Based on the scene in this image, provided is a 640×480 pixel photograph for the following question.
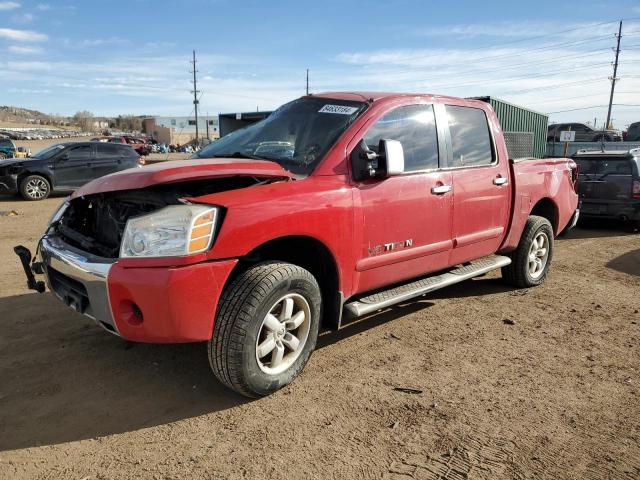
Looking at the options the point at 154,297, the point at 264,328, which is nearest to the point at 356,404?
the point at 264,328

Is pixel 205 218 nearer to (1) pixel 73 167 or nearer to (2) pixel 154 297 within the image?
(2) pixel 154 297

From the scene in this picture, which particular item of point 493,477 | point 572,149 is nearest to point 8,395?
point 493,477

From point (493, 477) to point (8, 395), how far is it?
2.88m

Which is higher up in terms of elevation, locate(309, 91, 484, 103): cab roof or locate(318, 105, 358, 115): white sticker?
locate(309, 91, 484, 103): cab roof

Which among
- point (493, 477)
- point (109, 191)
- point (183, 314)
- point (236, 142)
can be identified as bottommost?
point (493, 477)

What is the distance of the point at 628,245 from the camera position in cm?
820

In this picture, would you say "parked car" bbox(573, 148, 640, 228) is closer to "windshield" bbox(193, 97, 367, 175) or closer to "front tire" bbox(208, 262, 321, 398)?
"windshield" bbox(193, 97, 367, 175)

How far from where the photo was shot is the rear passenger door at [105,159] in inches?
545

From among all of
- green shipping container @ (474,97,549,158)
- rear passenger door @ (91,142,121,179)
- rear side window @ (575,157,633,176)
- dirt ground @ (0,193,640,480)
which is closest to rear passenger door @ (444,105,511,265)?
dirt ground @ (0,193,640,480)

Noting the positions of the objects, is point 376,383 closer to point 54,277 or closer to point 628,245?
point 54,277

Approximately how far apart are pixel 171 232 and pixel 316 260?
44.1 inches

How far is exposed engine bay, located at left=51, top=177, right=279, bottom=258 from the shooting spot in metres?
2.96

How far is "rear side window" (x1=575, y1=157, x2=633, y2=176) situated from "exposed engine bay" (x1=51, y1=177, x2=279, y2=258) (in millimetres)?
8539

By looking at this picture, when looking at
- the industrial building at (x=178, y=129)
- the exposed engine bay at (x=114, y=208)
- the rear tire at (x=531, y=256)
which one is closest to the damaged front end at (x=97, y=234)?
the exposed engine bay at (x=114, y=208)
